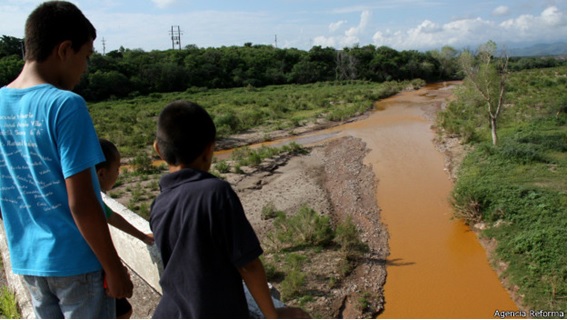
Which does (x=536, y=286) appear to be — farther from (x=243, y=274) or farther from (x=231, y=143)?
(x=231, y=143)

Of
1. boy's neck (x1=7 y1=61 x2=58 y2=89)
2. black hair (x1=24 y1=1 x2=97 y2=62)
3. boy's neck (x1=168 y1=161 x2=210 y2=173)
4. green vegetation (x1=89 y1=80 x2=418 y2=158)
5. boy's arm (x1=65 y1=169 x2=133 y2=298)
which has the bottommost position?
green vegetation (x1=89 y1=80 x2=418 y2=158)

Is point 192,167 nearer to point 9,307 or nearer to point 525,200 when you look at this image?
point 9,307

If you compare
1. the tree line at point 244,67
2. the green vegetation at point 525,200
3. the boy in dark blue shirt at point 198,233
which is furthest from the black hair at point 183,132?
the tree line at point 244,67

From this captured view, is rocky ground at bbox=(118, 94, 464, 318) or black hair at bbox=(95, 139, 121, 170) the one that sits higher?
black hair at bbox=(95, 139, 121, 170)

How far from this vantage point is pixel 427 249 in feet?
29.3

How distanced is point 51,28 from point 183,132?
690 mm

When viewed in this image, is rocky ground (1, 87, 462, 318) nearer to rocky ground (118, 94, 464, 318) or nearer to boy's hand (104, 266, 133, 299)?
rocky ground (118, 94, 464, 318)

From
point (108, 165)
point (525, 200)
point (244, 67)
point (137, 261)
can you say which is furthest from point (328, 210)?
point (244, 67)

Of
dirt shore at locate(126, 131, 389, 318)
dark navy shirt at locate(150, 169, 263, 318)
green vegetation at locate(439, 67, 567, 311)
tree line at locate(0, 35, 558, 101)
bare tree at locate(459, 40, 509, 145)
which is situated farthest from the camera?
tree line at locate(0, 35, 558, 101)

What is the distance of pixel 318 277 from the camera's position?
24.6 feet

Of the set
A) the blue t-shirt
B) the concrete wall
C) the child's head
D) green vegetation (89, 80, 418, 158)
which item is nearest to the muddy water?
the concrete wall

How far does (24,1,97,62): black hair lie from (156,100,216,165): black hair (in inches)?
20.0

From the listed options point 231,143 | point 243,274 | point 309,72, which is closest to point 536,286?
point 243,274

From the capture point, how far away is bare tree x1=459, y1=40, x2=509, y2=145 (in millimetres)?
14490
